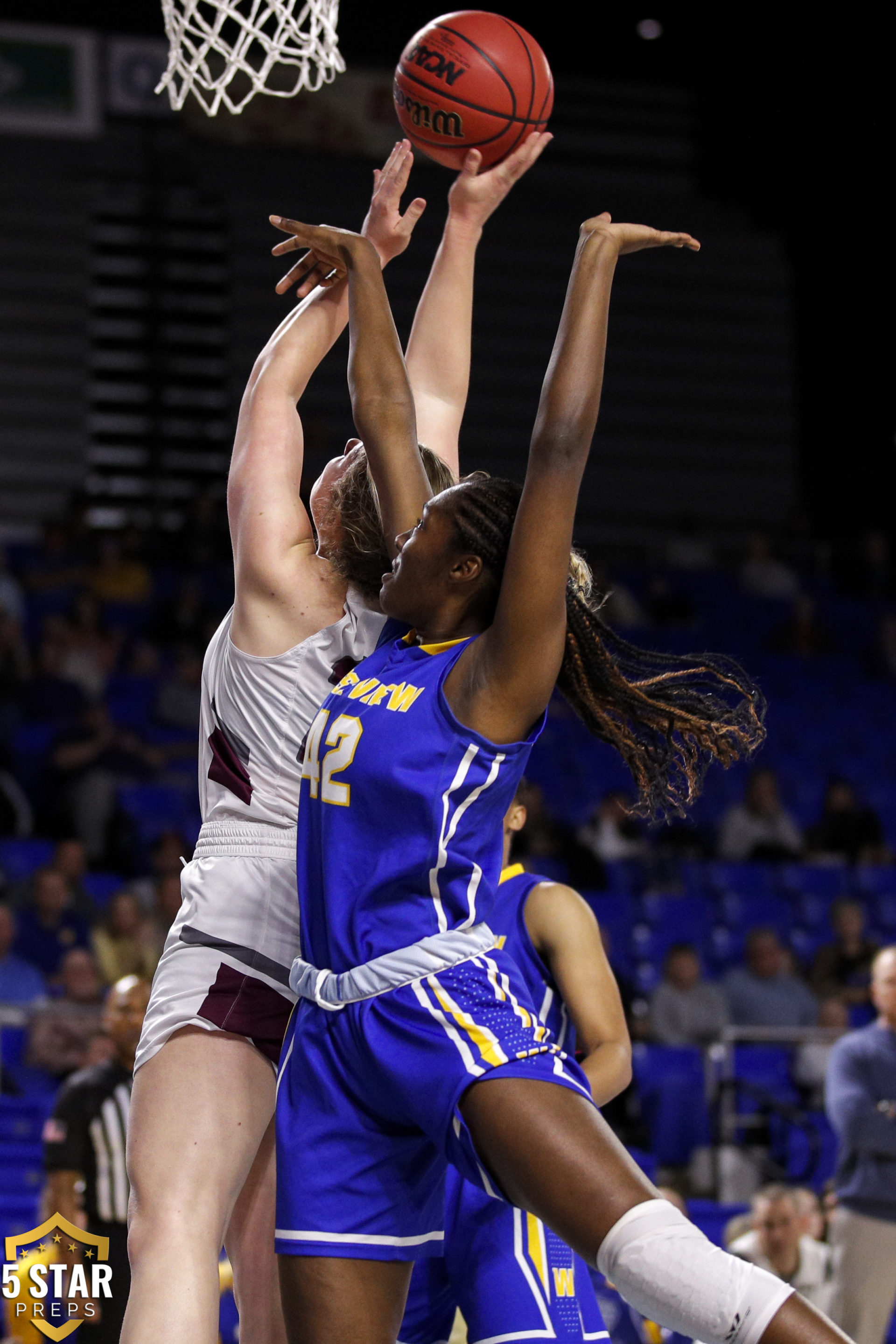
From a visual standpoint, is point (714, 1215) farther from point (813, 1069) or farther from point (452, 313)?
point (452, 313)

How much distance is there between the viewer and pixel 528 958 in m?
3.34

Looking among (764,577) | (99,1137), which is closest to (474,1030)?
(99,1137)

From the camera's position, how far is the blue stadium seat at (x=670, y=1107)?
756cm

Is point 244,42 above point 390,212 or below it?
above

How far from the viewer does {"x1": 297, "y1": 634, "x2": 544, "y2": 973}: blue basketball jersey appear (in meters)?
2.42

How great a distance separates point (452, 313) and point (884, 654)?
9509mm

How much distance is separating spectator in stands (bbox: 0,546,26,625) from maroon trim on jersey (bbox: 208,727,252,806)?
745 cm

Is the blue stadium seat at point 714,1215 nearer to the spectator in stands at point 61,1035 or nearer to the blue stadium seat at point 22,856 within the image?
the spectator in stands at point 61,1035

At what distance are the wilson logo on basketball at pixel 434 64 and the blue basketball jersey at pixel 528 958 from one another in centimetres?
176

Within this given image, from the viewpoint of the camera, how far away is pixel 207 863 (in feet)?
9.45

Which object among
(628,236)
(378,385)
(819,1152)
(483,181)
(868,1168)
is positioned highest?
(483,181)

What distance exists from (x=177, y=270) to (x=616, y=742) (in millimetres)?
11748

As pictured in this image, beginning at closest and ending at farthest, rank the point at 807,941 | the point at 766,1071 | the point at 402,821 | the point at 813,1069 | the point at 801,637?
the point at 402,821, the point at 813,1069, the point at 766,1071, the point at 807,941, the point at 801,637

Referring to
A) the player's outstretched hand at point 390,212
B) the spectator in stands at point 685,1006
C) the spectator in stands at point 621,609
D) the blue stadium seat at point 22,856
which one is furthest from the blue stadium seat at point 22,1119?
the spectator in stands at point 621,609
